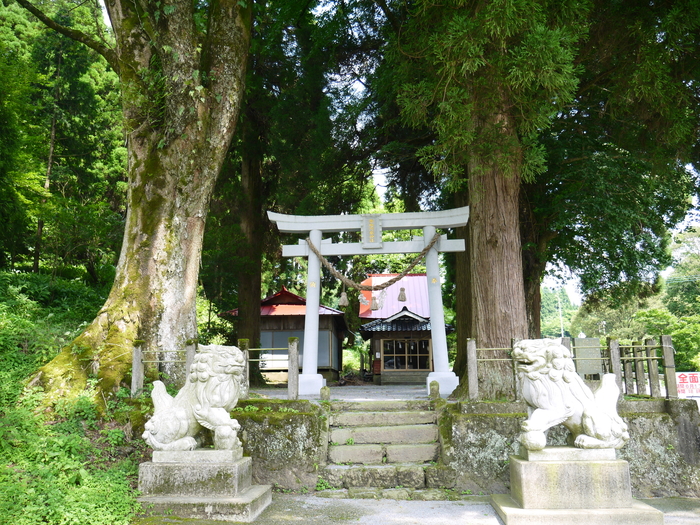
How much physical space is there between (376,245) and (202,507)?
5.97 metres

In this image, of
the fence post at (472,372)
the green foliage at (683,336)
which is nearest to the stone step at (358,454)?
the fence post at (472,372)

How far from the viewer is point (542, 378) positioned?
4258 mm

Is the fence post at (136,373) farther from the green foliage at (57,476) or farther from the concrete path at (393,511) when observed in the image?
the concrete path at (393,511)

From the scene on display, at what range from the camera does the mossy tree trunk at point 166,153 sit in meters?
6.44

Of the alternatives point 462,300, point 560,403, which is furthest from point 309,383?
point 560,403

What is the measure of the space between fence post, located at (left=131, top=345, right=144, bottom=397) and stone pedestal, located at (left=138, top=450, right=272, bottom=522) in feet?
4.88

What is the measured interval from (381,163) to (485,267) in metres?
5.06

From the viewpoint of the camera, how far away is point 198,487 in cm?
439

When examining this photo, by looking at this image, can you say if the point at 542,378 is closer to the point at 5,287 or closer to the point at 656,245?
the point at 656,245

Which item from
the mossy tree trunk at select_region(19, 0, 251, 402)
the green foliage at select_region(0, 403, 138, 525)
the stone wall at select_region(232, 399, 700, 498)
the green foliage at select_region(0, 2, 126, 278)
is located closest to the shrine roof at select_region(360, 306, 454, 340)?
the green foliage at select_region(0, 2, 126, 278)

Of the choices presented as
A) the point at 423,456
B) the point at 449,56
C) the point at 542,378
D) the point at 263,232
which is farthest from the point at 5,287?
the point at 542,378

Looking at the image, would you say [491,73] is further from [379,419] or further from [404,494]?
[404,494]

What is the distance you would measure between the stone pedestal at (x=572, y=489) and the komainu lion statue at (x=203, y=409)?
257 cm

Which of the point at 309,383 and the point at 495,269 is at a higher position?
the point at 495,269
